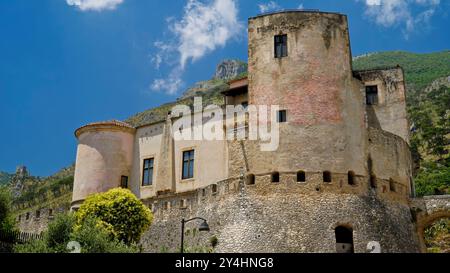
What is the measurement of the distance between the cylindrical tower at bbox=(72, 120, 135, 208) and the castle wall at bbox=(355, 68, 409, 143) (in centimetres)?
1683

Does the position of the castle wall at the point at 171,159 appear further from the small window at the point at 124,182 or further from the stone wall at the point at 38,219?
the stone wall at the point at 38,219

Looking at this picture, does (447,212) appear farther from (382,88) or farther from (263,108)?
(263,108)

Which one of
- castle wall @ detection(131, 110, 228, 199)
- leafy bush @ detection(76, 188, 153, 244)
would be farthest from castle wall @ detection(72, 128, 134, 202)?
leafy bush @ detection(76, 188, 153, 244)

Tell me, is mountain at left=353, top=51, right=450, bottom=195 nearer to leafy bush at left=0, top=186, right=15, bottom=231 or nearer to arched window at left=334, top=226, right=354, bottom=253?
arched window at left=334, top=226, right=354, bottom=253

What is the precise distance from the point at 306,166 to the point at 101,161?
16.1 m

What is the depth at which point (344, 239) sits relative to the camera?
2867 cm

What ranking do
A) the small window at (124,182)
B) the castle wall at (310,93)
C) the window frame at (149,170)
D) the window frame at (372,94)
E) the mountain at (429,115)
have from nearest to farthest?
the castle wall at (310,93) → the window frame at (372,94) → the window frame at (149,170) → the small window at (124,182) → the mountain at (429,115)

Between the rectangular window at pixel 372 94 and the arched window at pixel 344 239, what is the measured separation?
10234mm

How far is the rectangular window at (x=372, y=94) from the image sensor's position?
35562 mm

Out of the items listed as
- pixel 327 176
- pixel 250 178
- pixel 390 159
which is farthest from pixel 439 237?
pixel 250 178

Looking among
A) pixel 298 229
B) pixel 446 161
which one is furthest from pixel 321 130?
pixel 446 161

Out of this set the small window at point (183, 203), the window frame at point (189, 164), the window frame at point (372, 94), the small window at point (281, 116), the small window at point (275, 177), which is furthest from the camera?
the window frame at point (189, 164)

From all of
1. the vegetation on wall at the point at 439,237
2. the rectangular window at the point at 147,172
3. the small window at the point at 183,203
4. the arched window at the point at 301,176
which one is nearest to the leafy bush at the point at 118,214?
the small window at the point at 183,203

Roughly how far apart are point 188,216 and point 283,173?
6.73m
